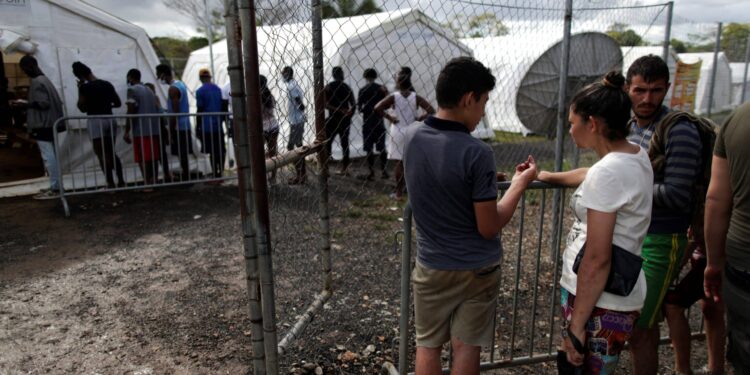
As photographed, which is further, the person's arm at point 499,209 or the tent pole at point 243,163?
the person's arm at point 499,209

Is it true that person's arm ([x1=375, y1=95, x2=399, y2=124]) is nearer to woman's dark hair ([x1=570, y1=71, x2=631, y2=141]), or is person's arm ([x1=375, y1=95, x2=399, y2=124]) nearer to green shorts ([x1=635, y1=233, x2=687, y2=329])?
green shorts ([x1=635, y1=233, x2=687, y2=329])

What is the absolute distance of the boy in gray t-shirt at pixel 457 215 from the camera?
1.85 metres

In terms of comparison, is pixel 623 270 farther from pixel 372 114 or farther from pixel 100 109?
pixel 100 109

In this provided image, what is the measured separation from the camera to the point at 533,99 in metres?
10.1

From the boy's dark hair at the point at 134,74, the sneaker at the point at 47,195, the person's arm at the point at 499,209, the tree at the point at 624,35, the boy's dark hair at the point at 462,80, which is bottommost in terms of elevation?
the sneaker at the point at 47,195

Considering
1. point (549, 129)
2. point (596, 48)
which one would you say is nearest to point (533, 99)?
point (549, 129)

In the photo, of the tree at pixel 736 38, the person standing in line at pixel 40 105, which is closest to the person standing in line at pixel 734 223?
the person standing in line at pixel 40 105

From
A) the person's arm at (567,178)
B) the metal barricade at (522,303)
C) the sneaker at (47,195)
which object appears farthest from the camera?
the sneaker at (47,195)

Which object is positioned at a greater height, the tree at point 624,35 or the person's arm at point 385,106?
the tree at point 624,35

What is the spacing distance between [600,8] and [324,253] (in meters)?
3.76

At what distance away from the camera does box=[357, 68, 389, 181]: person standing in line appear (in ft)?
25.3

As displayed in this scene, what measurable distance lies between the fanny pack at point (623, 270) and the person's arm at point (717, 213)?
0.54 meters

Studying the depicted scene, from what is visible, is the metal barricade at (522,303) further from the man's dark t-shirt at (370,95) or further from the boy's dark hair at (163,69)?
the boy's dark hair at (163,69)

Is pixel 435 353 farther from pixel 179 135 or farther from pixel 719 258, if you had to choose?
pixel 179 135
